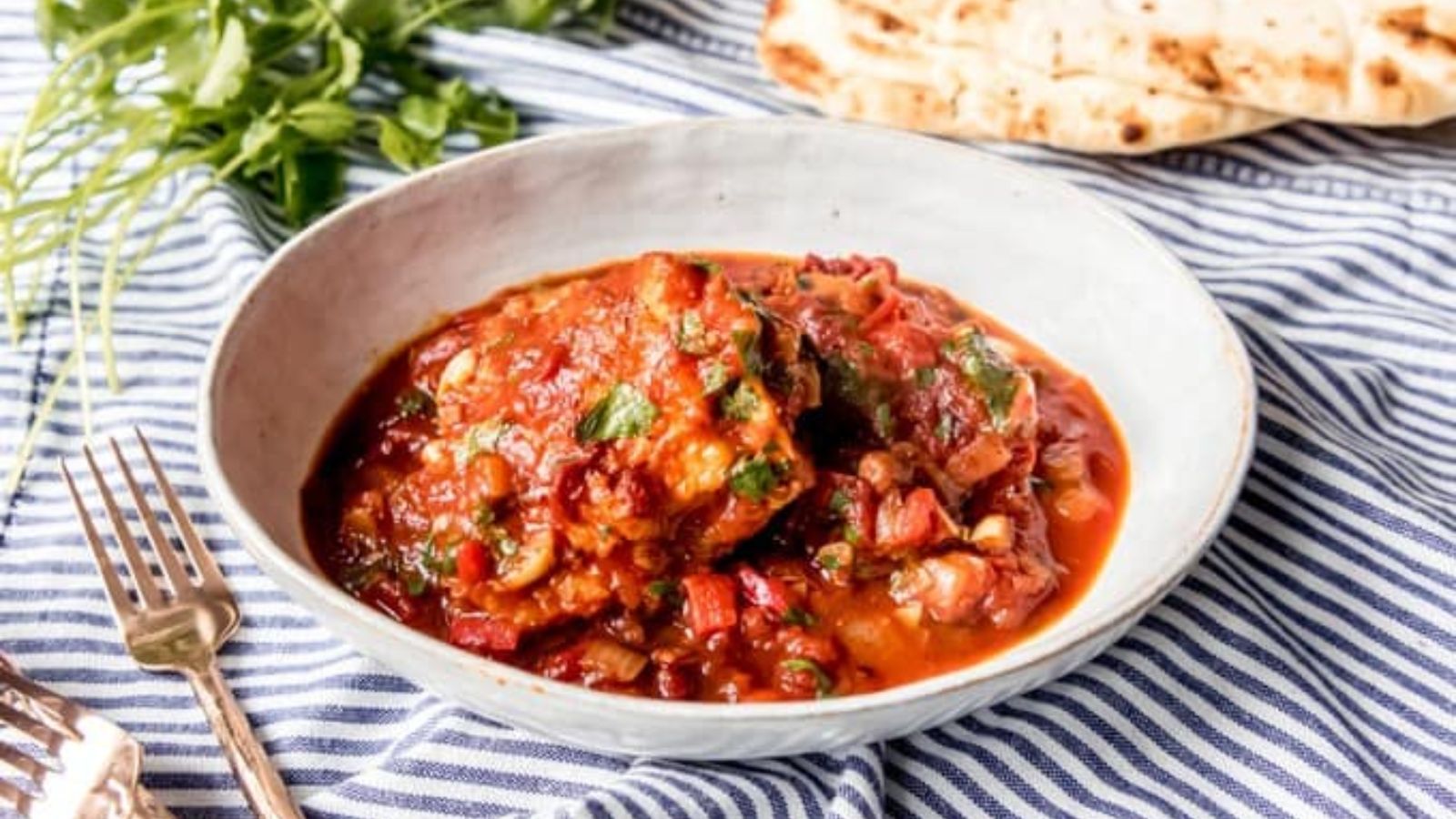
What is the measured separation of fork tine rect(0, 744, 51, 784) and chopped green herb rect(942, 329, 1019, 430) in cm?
209

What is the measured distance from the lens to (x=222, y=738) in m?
3.39

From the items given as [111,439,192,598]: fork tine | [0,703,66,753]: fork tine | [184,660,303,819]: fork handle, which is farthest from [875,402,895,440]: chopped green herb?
[0,703,66,753]: fork tine

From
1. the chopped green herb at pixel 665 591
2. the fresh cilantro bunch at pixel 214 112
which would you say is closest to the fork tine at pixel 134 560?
the fresh cilantro bunch at pixel 214 112

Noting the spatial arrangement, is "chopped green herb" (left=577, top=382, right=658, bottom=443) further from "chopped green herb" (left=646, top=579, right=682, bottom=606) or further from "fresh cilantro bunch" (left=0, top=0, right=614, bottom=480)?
"fresh cilantro bunch" (left=0, top=0, right=614, bottom=480)

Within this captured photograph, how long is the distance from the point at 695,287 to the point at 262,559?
0.99 metres

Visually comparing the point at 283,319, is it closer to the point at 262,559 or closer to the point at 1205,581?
the point at 262,559

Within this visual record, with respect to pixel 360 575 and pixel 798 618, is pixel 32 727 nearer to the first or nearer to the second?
pixel 360 575

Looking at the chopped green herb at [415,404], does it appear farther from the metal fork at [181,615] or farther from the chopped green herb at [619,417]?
the chopped green herb at [619,417]

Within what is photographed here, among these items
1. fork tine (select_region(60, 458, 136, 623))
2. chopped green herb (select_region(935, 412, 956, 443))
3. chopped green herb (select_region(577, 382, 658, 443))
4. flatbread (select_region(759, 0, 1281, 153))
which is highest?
chopped green herb (select_region(577, 382, 658, 443))

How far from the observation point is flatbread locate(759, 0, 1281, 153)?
491 cm

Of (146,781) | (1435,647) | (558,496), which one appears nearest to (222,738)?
(146,781)

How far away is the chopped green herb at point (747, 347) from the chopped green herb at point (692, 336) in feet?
0.20

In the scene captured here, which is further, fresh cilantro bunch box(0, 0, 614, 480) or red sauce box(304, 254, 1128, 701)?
fresh cilantro bunch box(0, 0, 614, 480)

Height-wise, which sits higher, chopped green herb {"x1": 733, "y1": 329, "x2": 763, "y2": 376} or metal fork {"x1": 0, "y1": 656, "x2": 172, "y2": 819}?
chopped green herb {"x1": 733, "y1": 329, "x2": 763, "y2": 376}
